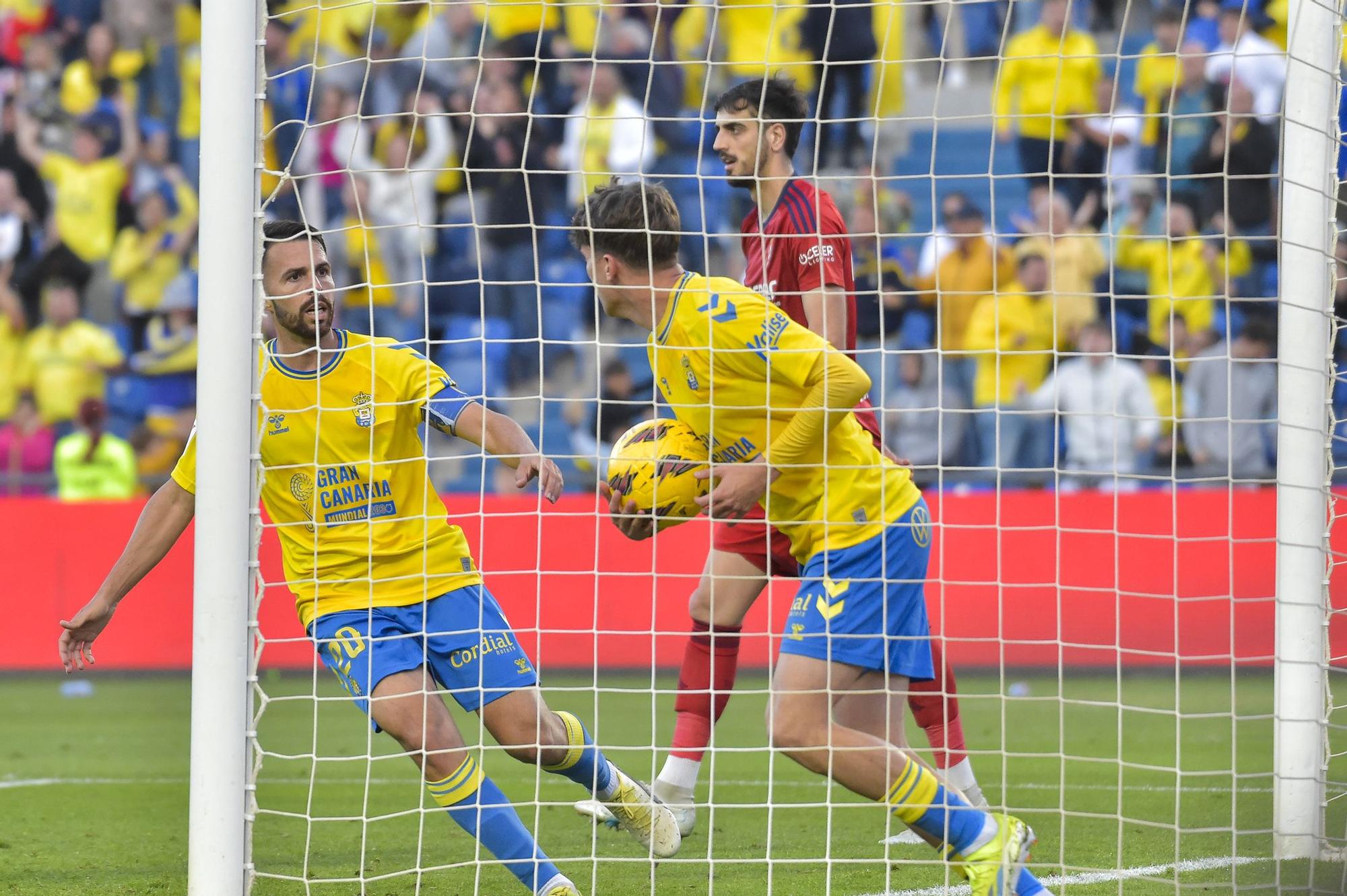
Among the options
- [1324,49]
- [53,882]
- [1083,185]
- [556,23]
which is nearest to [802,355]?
[1324,49]

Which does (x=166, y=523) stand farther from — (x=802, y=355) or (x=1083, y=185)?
(x=1083, y=185)

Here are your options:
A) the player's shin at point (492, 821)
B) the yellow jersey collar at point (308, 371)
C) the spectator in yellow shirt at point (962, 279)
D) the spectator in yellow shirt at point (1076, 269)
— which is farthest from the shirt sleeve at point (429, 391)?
the spectator in yellow shirt at point (962, 279)

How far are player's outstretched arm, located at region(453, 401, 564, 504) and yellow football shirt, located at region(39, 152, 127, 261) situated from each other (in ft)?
28.5

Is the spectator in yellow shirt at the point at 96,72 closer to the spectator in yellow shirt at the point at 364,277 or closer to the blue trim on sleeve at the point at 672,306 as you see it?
the spectator in yellow shirt at the point at 364,277

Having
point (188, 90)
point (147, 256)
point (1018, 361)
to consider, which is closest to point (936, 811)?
point (1018, 361)

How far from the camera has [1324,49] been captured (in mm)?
4406

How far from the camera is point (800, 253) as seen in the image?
484 centimetres

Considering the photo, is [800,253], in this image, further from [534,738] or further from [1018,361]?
[1018,361]

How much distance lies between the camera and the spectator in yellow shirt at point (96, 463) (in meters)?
10.3

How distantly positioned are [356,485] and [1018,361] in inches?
266

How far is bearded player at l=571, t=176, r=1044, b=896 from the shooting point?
3.60 m

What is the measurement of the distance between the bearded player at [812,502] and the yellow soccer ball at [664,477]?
0.03 m

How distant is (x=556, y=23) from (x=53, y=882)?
8.88 metres

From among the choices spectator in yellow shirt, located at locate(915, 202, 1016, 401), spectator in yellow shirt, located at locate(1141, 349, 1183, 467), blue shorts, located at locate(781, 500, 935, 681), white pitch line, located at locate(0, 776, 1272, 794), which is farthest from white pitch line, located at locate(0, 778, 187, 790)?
spectator in yellow shirt, located at locate(1141, 349, 1183, 467)
